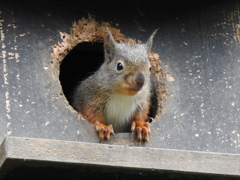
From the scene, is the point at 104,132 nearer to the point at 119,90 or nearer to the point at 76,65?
the point at 119,90

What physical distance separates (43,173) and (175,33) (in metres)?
1.62

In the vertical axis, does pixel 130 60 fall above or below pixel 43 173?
above

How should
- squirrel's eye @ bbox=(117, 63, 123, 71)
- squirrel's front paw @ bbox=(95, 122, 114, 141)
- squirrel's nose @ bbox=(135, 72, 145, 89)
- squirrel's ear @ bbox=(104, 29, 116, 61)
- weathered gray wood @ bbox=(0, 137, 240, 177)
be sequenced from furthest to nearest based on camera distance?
squirrel's ear @ bbox=(104, 29, 116, 61) < squirrel's eye @ bbox=(117, 63, 123, 71) < squirrel's nose @ bbox=(135, 72, 145, 89) < squirrel's front paw @ bbox=(95, 122, 114, 141) < weathered gray wood @ bbox=(0, 137, 240, 177)

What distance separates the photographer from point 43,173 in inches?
142

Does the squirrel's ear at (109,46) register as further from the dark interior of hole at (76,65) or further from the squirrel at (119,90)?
the dark interior of hole at (76,65)

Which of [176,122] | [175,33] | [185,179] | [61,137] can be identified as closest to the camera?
[185,179]

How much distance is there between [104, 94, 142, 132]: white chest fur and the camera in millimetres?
4703

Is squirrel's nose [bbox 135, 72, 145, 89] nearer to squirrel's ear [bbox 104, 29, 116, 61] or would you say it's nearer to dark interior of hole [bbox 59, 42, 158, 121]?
squirrel's ear [bbox 104, 29, 116, 61]

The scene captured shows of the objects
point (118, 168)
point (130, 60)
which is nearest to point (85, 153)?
point (118, 168)

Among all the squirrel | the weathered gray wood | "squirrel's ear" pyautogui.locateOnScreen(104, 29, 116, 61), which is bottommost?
the weathered gray wood

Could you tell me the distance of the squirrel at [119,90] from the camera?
14.5 feet

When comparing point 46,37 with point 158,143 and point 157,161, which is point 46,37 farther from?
point 157,161

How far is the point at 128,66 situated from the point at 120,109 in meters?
0.39

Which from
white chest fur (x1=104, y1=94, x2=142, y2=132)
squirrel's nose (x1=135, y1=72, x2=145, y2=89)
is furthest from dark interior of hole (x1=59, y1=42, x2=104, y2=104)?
squirrel's nose (x1=135, y1=72, x2=145, y2=89)
